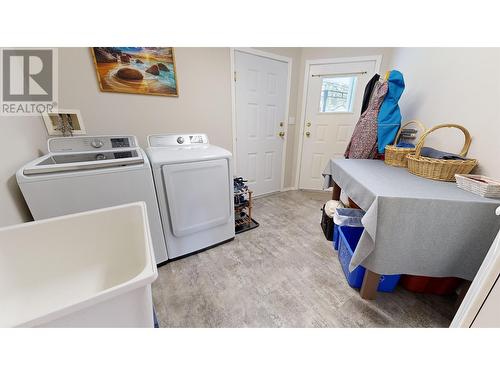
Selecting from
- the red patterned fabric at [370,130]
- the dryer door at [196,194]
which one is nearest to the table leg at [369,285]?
the red patterned fabric at [370,130]

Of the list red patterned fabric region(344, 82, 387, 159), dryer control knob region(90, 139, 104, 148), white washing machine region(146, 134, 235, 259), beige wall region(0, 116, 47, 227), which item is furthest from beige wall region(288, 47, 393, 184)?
beige wall region(0, 116, 47, 227)

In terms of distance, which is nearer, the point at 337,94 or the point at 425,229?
the point at 425,229

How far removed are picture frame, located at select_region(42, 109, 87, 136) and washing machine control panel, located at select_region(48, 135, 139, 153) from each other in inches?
10.2

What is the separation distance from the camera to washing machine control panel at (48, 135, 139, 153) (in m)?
1.35

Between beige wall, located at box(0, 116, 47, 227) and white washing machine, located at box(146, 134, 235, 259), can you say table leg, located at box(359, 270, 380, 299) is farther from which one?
beige wall, located at box(0, 116, 47, 227)

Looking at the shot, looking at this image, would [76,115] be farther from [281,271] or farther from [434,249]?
[434,249]

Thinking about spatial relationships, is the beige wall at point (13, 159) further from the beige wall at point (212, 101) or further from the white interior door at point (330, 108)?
the white interior door at point (330, 108)

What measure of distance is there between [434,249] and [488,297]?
11.3 inches

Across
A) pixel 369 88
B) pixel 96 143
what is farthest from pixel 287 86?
pixel 96 143

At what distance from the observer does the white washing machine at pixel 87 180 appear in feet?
3.36

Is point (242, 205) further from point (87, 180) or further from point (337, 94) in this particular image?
point (337, 94)

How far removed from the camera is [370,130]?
1.69 metres

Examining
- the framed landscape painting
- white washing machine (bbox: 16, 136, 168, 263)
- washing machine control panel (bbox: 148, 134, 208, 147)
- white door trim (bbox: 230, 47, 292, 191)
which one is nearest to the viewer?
white washing machine (bbox: 16, 136, 168, 263)

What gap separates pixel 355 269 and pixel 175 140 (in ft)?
6.21
